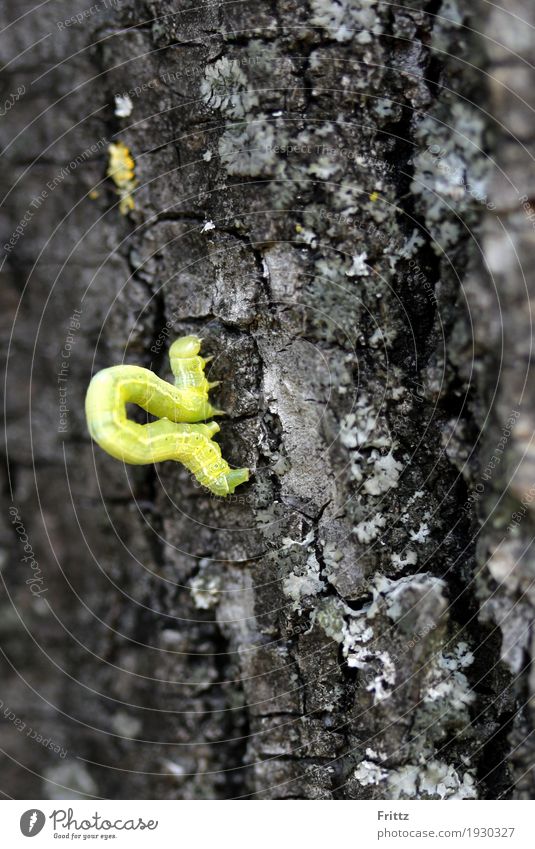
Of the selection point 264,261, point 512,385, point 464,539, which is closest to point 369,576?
point 464,539

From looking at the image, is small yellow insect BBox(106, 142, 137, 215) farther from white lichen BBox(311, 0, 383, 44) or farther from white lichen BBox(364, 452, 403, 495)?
white lichen BBox(364, 452, 403, 495)

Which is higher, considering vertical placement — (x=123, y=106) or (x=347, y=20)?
(x=123, y=106)

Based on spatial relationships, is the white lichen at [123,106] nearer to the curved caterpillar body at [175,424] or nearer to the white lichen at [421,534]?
the curved caterpillar body at [175,424]

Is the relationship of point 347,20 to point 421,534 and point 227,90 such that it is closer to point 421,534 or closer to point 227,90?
point 227,90

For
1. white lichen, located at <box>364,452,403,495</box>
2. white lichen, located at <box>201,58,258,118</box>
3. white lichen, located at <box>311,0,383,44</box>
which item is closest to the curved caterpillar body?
white lichen, located at <box>364,452,403,495</box>
